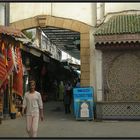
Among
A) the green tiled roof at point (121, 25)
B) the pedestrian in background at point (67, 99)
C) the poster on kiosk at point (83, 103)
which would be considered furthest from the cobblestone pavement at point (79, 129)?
the pedestrian in background at point (67, 99)

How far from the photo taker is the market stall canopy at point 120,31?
16.8m

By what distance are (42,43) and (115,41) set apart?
16.3 m

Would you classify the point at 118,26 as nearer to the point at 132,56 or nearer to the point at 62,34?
the point at 132,56

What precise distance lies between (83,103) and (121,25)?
3.62 metres

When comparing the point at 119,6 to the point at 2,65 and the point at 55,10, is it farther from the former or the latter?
the point at 2,65

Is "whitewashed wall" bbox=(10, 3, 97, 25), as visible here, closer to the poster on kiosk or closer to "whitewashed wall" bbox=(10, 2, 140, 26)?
"whitewashed wall" bbox=(10, 2, 140, 26)

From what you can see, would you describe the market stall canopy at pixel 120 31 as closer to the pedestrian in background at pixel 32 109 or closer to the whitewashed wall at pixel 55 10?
the whitewashed wall at pixel 55 10

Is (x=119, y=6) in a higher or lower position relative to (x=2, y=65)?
higher

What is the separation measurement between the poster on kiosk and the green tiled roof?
8.13 ft

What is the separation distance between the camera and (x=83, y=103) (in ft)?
57.1

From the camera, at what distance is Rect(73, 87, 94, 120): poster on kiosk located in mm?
17266

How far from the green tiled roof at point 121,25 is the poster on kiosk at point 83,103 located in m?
2.48

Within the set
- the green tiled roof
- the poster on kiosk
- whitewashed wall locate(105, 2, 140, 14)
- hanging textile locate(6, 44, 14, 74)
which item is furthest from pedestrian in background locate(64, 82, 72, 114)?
hanging textile locate(6, 44, 14, 74)

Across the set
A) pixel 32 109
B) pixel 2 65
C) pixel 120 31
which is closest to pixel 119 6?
pixel 120 31
